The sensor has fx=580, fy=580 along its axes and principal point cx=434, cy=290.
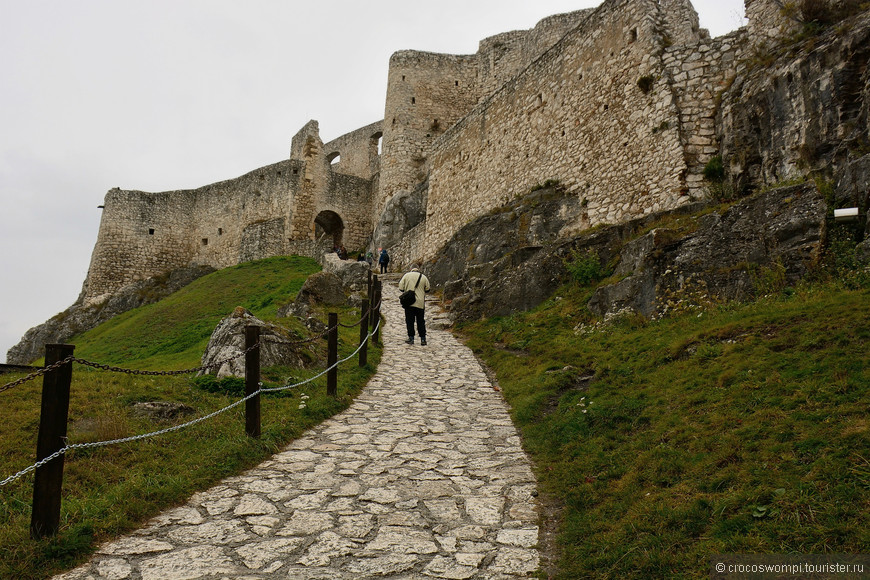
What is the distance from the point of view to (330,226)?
123ft

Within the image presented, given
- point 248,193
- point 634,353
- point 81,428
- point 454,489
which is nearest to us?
point 454,489

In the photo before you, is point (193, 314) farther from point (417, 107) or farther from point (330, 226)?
point (417, 107)

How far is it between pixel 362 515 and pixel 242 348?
5.07 meters

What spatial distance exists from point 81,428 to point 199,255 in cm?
3262

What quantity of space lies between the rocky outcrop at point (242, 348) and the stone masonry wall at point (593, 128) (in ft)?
28.1

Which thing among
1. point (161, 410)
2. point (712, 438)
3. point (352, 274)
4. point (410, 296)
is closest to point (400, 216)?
point (352, 274)

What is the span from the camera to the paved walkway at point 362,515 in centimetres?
381

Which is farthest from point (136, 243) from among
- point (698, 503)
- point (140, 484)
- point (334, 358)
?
point (698, 503)

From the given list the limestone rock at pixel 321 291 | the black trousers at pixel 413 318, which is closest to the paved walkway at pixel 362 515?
the black trousers at pixel 413 318

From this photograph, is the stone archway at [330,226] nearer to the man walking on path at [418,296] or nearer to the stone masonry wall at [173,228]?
the stone masonry wall at [173,228]

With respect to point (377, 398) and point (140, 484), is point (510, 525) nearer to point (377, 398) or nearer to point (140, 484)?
point (140, 484)

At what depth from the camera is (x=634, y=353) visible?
25.8 feet

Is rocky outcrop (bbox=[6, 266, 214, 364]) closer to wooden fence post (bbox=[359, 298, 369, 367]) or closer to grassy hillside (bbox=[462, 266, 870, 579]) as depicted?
wooden fence post (bbox=[359, 298, 369, 367])

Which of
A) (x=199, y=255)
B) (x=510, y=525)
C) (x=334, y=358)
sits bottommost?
(x=510, y=525)
